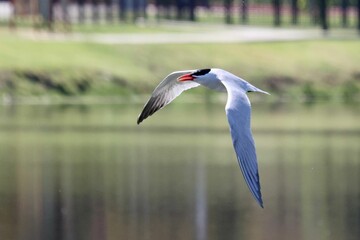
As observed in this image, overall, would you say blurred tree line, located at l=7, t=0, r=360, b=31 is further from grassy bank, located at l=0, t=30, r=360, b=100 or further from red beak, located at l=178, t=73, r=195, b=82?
red beak, located at l=178, t=73, r=195, b=82

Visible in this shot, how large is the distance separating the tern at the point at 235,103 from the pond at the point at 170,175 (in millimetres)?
2762

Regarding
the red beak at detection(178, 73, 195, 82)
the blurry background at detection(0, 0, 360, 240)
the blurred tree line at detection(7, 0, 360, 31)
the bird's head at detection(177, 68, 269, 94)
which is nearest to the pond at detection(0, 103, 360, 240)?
the blurry background at detection(0, 0, 360, 240)

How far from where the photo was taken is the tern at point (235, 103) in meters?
20.3

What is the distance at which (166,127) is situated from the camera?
47188mm

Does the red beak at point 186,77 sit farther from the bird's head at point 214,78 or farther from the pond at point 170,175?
the pond at point 170,175

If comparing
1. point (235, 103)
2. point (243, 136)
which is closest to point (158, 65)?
point (235, 103)

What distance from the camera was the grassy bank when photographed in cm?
5747

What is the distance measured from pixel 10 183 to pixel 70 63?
26060 millimetres

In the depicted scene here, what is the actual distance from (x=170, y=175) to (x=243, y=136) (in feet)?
47.3

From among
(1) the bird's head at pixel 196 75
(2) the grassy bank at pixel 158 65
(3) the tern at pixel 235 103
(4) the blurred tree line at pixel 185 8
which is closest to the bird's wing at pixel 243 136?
(3) the tern at pixel 235 103

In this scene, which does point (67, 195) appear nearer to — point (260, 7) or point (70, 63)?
point (70, 63)

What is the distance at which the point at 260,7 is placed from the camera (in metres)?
96.1

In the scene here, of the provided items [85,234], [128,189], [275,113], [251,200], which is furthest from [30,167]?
[275,113]

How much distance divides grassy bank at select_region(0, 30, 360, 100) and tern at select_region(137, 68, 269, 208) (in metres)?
31.2
